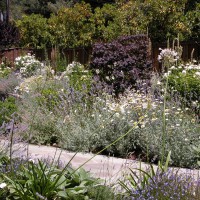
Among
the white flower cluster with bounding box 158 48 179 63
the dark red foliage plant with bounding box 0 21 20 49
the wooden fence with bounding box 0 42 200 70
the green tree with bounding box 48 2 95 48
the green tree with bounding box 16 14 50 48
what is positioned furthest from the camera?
the green tree with bounding box 16 14 50 48

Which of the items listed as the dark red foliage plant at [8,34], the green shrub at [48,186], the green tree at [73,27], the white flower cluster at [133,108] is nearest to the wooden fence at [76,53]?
the dark red foliage plant at [8,34]

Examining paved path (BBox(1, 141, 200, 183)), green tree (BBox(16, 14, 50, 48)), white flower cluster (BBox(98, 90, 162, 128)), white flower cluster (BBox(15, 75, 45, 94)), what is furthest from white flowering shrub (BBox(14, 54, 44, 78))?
paved path (BBox(1, 141, 200, 183))

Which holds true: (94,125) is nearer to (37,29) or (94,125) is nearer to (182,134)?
(182,134)

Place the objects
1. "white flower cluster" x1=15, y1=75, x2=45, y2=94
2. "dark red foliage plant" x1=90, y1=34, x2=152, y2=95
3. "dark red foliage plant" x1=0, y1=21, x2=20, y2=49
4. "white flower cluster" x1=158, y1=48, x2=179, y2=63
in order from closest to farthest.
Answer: "white flower cluster" x1=158, y1=48, x2=179, y2=63, "white flower cluster" x1=15, y1=75, x2=45, y2=94, "dark red foliage plant" x1=90, y1=34, x2=152, y2=95, "dark red foliage plant" x1=0, y1=21, x2=20, y2=49

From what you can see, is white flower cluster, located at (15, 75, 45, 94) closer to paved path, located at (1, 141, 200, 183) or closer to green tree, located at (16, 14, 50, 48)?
paved path, located at (1, 141, 200, 183)

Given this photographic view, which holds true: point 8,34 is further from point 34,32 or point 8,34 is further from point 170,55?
point 170,55

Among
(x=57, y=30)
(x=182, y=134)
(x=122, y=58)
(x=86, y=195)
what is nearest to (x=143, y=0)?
(x=57, y=30)

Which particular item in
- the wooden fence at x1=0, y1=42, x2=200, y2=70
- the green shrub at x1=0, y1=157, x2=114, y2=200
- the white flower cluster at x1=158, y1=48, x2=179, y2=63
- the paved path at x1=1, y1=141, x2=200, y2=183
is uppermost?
the white flower cluster at x1=158, y1=48, x2=179, y2=63

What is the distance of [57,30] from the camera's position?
18703mm

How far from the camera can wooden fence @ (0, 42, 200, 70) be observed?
52.1 feet

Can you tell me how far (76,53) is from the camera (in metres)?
17.3

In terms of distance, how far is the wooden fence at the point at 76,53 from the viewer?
15.9 metres

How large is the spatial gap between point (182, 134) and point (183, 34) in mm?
10570

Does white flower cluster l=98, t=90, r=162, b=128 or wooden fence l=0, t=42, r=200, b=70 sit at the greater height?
wooden fence l=0, t=42, r=200, b=70
